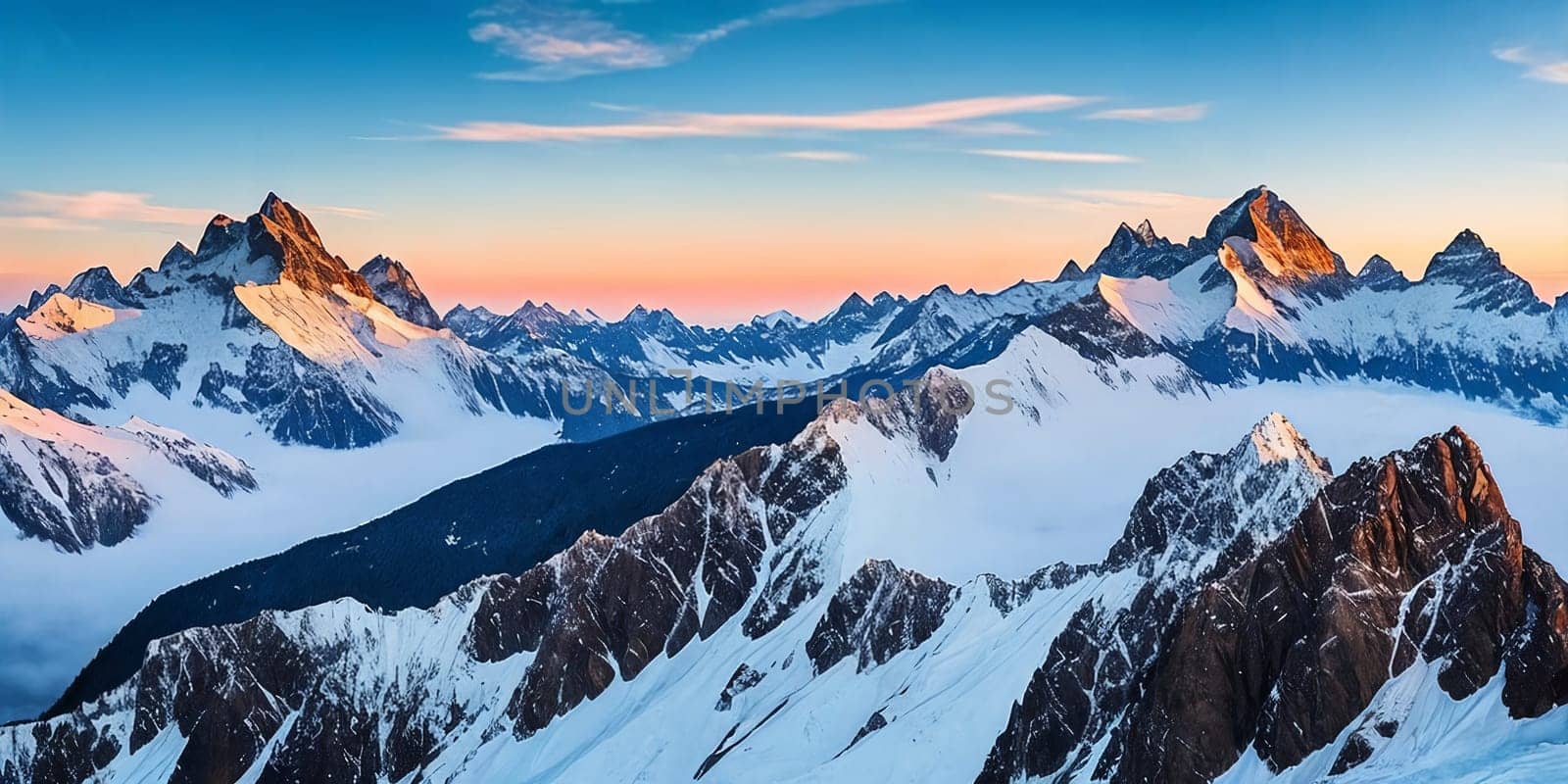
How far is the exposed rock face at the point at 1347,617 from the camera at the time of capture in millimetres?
109688

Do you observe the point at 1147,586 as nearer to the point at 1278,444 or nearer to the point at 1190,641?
the point at 1190,641

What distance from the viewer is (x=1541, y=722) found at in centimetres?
9725

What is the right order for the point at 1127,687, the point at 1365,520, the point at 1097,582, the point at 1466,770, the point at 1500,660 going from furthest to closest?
the point at 1097,582 < the point at 1127,687 < the point at 1365,520 < the point at 1500,660 < the point at 1466,770

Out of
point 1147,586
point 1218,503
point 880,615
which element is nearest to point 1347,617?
point 1147,586

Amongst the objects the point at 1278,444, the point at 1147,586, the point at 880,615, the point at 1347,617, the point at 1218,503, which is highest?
the point at 1278,444

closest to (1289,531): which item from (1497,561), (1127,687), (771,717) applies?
(1497,561)

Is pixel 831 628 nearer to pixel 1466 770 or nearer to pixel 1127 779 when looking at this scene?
pixel 1127 779

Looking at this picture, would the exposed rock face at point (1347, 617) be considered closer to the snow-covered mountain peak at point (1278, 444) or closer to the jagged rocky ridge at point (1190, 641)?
the jagged rocky ridge at point (1190, 641)

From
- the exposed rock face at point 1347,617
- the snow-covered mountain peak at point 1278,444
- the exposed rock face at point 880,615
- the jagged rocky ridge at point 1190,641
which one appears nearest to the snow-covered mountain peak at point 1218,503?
the snow-covered mountain peak at point 1278,444

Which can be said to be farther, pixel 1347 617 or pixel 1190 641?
pixel 1190 641

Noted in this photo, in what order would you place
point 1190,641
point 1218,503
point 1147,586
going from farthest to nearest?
point 1218,503 < point 1147,586 < point 1190,641

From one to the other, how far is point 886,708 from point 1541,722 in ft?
290

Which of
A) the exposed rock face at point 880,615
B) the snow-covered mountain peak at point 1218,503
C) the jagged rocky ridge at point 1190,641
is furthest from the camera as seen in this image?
the exposed rock face at point 880,615

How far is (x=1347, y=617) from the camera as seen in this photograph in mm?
113312
